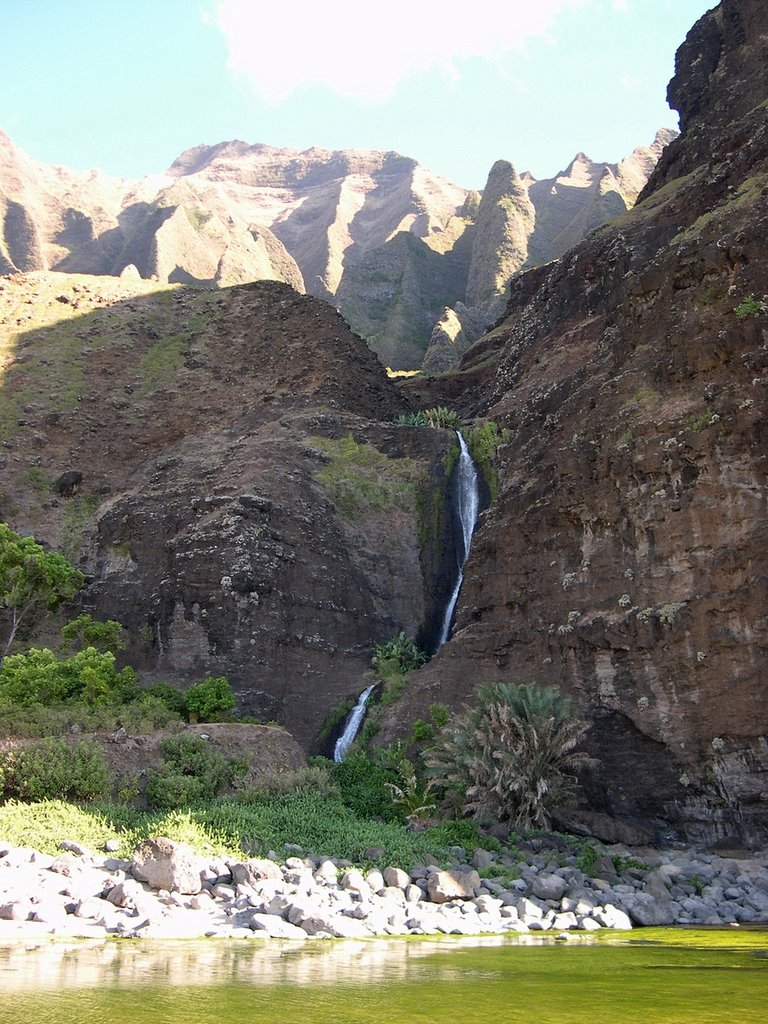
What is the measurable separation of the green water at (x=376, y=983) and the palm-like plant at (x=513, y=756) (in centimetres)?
1065

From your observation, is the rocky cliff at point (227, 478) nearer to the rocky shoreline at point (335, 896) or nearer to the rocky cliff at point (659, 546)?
the rocky cliff at point (659, 546)

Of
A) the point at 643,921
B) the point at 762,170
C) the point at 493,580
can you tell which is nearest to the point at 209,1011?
the point at 643,921

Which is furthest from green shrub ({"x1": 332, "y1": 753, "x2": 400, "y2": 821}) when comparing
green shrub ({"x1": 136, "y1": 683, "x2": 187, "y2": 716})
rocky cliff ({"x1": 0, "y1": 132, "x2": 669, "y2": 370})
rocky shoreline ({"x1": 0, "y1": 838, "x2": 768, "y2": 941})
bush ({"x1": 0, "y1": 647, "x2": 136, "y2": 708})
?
rocky cliff ({"x1": 0, "y1": 132, "x2": 669, "y2": 370})

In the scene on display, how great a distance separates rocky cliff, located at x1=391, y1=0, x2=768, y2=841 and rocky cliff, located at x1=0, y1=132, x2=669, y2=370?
60.5m

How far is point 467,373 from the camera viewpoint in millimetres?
76625

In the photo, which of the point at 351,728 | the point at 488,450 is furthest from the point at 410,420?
the point at 351,728

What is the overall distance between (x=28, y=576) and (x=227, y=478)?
41.3ft

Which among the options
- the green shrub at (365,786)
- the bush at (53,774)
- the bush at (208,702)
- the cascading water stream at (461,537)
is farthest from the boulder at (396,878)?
the cascading water stream at (461,537)

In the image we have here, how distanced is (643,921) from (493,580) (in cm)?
1814

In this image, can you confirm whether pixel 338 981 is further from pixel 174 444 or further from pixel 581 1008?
pixel 174 444

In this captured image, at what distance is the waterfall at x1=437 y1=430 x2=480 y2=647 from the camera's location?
45438 mm

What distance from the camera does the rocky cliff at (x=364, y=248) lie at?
11450 centimetres

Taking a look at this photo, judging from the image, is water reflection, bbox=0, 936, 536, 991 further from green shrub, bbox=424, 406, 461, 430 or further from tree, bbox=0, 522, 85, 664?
green shrub, bbox=424, 406, 461, 430

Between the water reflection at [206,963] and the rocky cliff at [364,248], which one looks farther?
the rocky cliff at [364,248]
